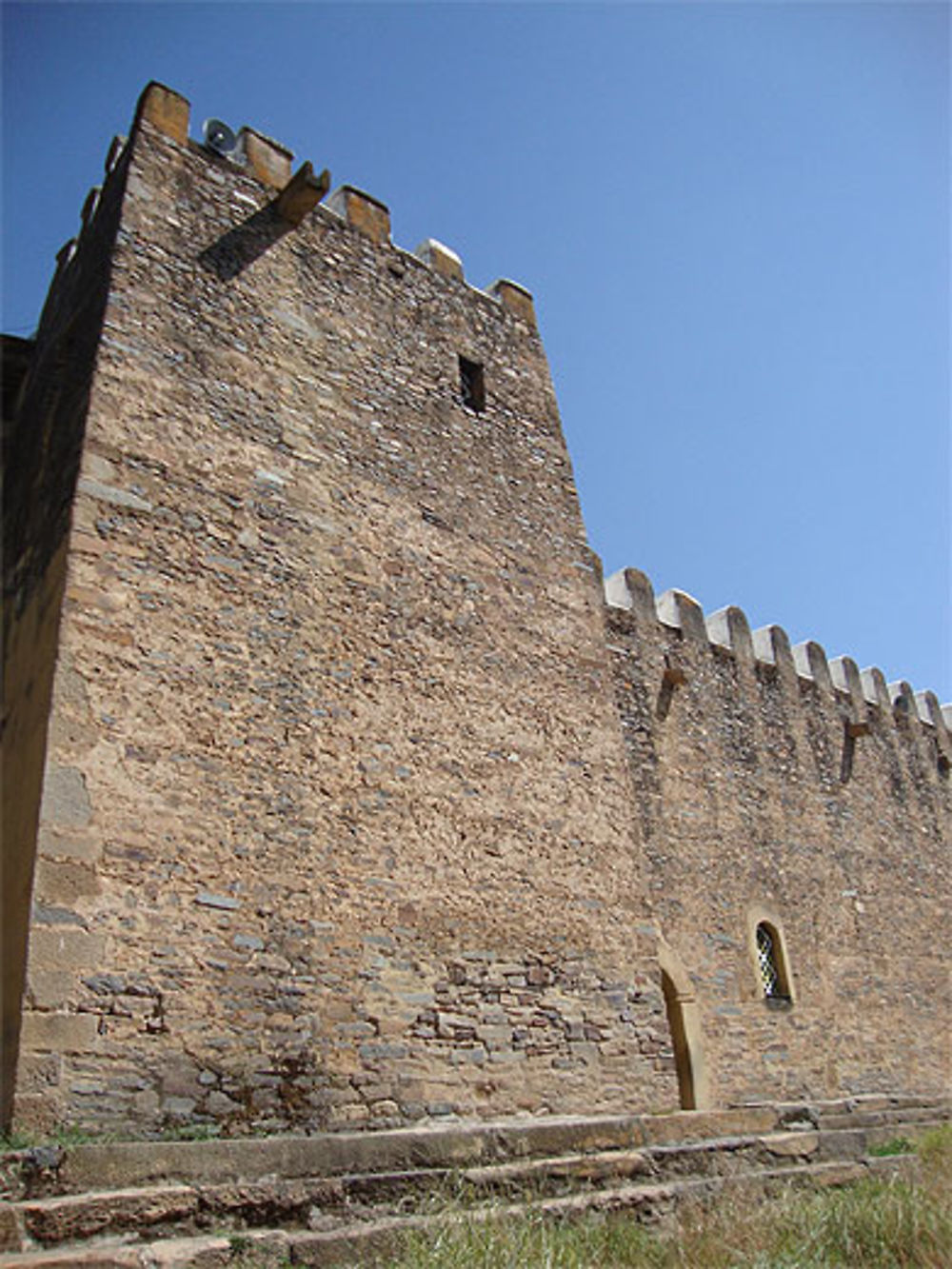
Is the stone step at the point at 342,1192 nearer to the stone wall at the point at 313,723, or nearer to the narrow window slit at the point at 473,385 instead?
the stone wall at the point at 313,723

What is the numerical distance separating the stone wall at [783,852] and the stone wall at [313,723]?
254cm

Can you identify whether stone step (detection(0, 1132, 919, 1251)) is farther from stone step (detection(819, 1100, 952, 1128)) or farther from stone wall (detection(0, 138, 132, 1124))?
stone step (detection(819, 1100, 952, 1128))

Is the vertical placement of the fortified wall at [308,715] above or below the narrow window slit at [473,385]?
below

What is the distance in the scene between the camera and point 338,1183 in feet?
14.7

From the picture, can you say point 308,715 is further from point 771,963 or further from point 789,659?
point 789,659

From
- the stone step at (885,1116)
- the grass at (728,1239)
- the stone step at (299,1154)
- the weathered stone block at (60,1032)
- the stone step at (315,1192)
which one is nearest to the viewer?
the stone step at (315,1192)

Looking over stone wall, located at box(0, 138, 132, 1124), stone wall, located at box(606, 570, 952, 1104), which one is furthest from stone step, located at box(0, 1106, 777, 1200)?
stone wall, located at box(606, 570, 952, 1104)

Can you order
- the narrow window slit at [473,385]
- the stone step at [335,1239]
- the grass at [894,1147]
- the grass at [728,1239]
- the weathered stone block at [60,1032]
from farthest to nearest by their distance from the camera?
the narrow window slit at [473,385]
the grass at [894,1147]
the weathered stone block at [60,1032]
the grass at [728,1239]
the stone step at [335,1239]

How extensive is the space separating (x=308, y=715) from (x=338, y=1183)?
2769 millimetres

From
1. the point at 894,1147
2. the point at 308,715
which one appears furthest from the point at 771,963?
the point at 308,715

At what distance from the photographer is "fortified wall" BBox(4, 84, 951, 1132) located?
5.41 meters

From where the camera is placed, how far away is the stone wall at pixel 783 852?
10.3m

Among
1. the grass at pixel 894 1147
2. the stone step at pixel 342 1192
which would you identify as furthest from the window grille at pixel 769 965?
the stone step at pixel 342 1192

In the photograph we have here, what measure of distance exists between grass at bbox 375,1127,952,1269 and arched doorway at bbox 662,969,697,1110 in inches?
172
